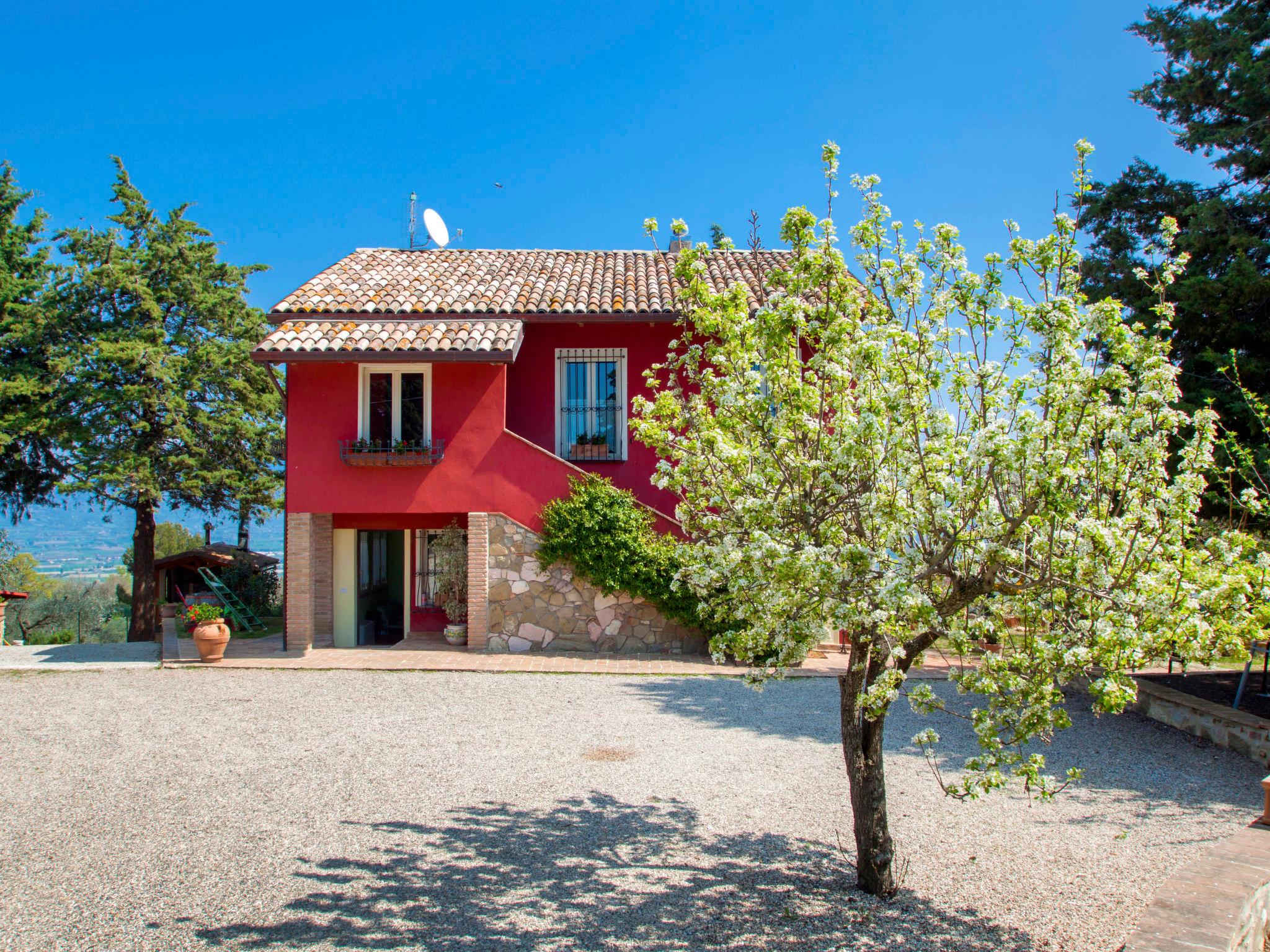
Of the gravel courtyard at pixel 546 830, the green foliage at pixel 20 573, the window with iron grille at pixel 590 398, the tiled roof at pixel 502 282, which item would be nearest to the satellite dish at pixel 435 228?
the tiled roof at pixel 502 282

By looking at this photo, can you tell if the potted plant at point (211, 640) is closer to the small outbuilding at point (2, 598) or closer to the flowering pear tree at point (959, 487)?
the small outbuilding at point (2, 598)

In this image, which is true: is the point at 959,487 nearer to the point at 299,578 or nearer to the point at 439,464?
the point at 439,464

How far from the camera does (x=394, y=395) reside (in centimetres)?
1400

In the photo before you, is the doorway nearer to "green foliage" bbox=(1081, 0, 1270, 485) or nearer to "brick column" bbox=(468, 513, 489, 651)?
"brick column" bbox=(468, 513, 489, 651)

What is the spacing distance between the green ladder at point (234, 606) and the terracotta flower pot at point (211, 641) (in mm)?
4531

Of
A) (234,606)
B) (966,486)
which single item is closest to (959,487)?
(966,486)

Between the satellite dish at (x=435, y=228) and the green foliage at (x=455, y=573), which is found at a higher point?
the satellite dish at (x=435, y=228)

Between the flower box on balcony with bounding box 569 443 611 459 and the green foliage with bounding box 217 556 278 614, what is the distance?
936cm

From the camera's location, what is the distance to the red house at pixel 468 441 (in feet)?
44.7

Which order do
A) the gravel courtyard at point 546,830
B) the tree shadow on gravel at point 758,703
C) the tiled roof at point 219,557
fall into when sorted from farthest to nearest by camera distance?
the tiled roof at point 219,557, the tree shadow on gravel at point 758,703, the gravel courtyard at point 546,830

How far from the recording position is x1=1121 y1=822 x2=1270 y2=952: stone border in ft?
12.6

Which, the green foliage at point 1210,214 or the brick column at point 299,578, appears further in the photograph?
the brick column at point 299,578

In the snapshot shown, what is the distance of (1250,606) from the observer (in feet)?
15.1

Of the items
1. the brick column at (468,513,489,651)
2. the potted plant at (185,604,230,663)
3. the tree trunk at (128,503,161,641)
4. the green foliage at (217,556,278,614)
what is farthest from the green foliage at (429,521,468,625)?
the tree trunk at (128,503,161,641)
